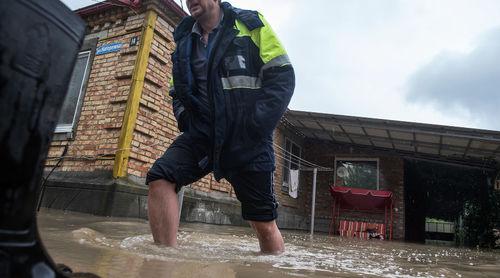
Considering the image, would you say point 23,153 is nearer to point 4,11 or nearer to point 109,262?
point 4,11

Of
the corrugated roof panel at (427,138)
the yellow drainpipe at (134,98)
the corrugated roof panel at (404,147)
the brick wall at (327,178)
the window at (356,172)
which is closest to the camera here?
the yellow drainpipe at (134,98)

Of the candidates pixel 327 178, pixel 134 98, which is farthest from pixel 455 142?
pixel 134 98

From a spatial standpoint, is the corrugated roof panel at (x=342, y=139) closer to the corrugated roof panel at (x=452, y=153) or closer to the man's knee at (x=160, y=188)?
the corrugated roof panel at (x=452, y=153)

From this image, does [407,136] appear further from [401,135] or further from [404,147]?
[404,147]

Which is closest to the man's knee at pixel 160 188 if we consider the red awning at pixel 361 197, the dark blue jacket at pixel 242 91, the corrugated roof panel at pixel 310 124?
the dark blue jacket at pixel 242 91

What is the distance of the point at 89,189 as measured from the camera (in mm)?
4625

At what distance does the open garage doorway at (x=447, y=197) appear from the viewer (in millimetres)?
9172

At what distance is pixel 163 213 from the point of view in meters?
1.88

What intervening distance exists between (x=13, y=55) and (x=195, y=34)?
173 cm

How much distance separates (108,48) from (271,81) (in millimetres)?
4321

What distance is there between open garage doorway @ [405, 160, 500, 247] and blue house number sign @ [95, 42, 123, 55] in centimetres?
Result: 859

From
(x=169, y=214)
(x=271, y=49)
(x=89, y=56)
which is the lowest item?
(x=169, y=214)

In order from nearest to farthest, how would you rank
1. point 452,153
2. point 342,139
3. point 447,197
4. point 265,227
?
1. point 265,227
2. point 452,153
3. point 447,197
4. point 342,139

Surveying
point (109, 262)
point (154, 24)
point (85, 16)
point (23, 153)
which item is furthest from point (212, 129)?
point (85, 16)
